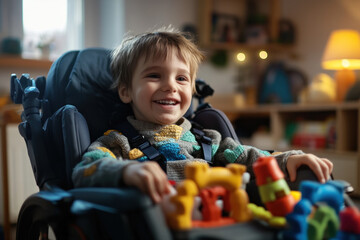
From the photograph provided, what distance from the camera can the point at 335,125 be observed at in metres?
2.76

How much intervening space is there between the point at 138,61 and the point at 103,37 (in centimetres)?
198

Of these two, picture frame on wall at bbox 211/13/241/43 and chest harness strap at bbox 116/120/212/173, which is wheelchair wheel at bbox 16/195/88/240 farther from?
picture frame on wall at bbox 211/13/241/43

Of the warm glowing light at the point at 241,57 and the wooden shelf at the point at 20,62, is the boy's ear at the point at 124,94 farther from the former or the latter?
the warm glowing light at the point at 241,57

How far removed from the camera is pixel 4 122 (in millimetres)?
1827

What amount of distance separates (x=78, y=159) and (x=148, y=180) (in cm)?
33

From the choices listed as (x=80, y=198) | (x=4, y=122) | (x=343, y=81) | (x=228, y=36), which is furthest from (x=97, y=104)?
(x=228, y=36)

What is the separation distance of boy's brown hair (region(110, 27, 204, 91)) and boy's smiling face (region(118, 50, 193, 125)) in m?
0.02

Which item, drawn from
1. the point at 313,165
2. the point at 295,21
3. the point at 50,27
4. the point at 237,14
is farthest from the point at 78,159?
the point at 295,21

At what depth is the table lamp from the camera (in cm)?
269

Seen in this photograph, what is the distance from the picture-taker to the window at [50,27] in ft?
8.48

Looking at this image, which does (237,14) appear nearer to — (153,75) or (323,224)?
(153,75)

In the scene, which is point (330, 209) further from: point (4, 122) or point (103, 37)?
point (103, 37)

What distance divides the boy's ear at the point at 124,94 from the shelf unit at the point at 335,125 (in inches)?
76.1

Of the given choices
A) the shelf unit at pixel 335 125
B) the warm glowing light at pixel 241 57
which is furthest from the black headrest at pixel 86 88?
the warm glowing light at pixel 241 57
